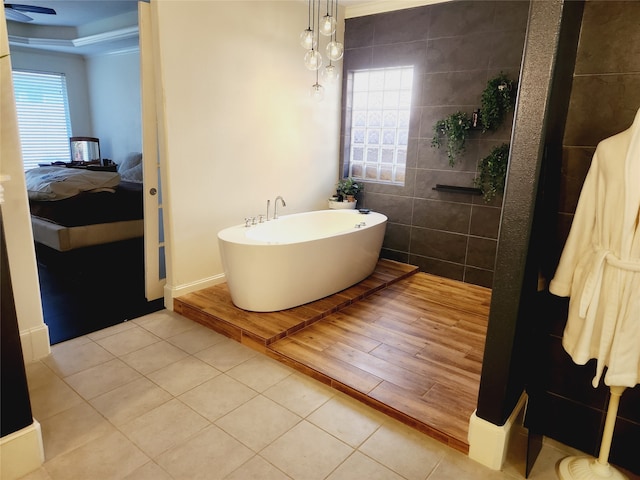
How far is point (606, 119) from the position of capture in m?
1.81

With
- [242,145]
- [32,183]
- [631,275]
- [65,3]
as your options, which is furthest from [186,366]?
[65,3]

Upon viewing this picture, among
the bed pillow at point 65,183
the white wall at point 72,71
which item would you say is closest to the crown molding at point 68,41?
the white wall at point 72,71

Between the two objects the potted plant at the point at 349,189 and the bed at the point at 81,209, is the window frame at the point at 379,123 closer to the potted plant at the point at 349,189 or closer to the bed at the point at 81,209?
the potted plant at the point at 349,189

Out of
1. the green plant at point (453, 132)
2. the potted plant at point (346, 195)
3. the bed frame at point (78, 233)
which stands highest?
the green plant at point (453, 132)

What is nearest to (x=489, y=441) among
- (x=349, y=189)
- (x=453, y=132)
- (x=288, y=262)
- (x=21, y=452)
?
(x=288, y=262)

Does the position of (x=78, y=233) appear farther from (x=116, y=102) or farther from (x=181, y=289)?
(x=116, y=102)

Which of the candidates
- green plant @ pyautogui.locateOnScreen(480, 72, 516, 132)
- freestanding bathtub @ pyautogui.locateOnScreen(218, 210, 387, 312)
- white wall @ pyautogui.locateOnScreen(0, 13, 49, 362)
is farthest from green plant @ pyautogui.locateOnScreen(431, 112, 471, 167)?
white wall @ pyautogui.locateOnScreen(0, 13, 49, 362)

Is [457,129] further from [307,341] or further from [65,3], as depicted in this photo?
[65,3]

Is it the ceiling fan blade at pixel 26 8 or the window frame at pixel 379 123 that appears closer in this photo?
the ceiling fan blade at pixel 26 8

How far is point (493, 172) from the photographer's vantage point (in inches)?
149

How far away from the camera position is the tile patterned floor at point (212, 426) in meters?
1.91

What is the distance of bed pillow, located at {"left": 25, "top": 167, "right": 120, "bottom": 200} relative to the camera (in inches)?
182

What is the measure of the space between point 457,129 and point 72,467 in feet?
12.7

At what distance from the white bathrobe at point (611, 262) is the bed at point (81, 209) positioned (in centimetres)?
479
